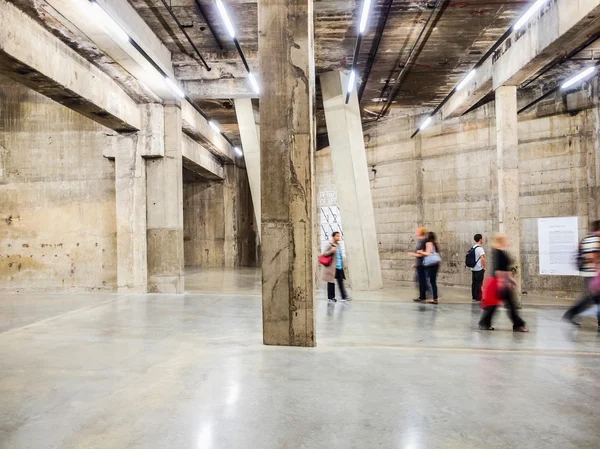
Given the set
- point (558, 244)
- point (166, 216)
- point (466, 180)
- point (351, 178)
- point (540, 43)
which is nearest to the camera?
point (540, 43)

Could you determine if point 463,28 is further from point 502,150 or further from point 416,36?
point 502,150

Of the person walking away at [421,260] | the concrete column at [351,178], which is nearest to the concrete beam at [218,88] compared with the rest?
the concrete column at [351,178]

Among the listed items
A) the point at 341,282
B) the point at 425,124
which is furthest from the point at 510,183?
the point at 425,124

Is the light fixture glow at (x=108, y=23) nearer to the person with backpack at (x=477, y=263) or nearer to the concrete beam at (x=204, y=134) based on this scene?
the concrete beam at (x=204, y=134)

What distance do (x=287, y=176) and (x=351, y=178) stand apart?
7096mm

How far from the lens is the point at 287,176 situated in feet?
20.1

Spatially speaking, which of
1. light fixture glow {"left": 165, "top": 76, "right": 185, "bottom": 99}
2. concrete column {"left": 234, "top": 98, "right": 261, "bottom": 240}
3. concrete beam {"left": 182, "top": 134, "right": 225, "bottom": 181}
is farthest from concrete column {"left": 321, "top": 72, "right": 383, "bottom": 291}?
concrete beam {"left": 182, "top": 134, "right": 225, "bottom": 181}

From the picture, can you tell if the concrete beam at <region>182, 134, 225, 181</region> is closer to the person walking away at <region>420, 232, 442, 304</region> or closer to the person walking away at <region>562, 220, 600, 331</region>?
the person walking away at <region>420, 232, 442, 304</region>

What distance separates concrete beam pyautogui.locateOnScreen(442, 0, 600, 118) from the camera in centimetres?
784

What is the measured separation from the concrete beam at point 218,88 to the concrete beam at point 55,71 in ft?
5.61

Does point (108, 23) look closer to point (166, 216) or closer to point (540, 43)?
point (166, 216)

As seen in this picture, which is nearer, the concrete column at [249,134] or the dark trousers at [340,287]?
the dark trousers at [340,287]

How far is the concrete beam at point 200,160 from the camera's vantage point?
16906mm

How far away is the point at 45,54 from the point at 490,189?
1312cm
